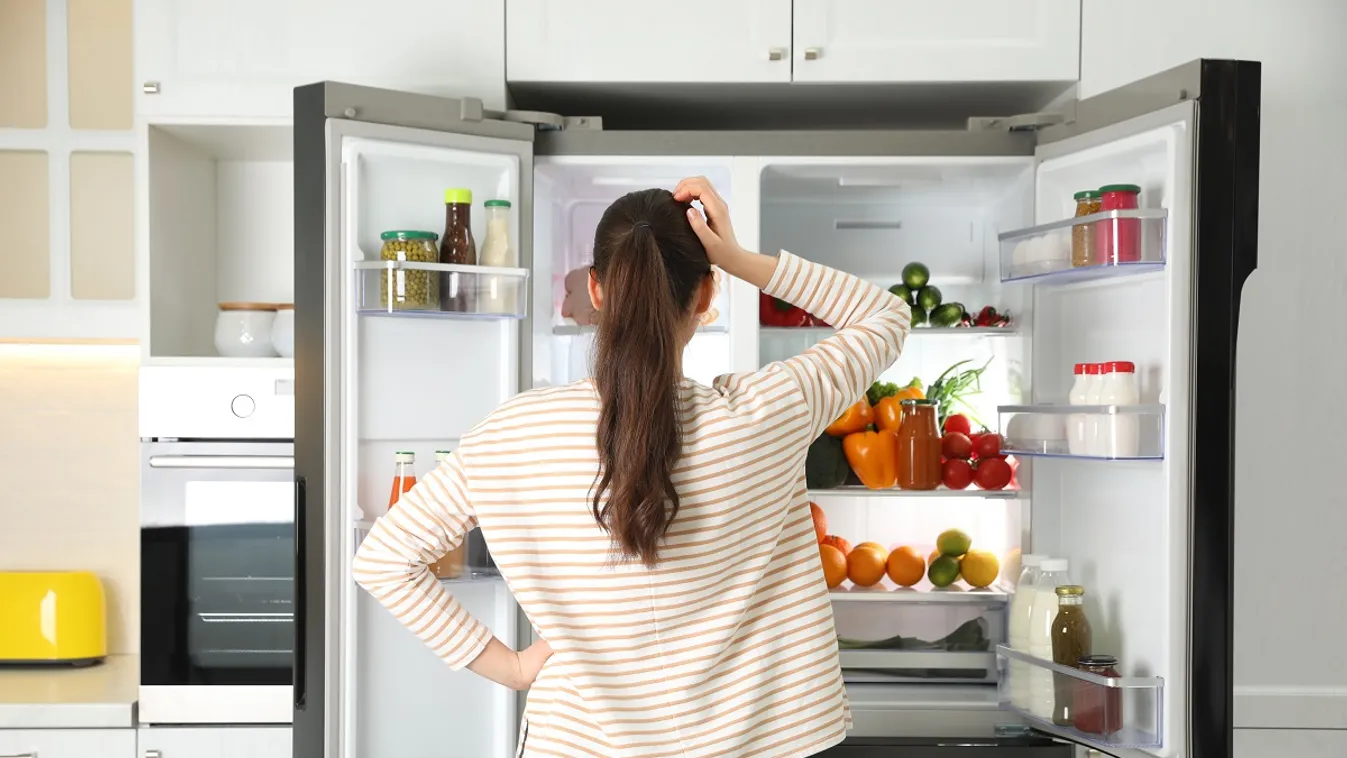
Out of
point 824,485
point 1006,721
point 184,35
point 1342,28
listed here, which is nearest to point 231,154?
point 184,35

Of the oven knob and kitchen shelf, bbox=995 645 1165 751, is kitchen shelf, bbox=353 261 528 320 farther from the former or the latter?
kitchen shelf, bbox=995 645 1165 751

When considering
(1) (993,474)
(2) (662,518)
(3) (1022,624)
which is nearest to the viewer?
(2) (662,518)

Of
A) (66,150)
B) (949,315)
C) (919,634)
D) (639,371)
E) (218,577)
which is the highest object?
(66,150)

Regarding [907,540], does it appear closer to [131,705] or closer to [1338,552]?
[1338,552]

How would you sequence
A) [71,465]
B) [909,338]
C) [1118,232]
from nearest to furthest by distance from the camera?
[1118,232] → [909,338] → [71,465]

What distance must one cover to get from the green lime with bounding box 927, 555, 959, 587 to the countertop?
1595 millimetres

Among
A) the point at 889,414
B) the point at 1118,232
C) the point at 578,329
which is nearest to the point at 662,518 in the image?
the point at 1118,232

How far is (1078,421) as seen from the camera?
5.75 feet

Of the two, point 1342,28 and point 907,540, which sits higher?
point 1342,28

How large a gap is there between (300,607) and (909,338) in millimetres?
1373

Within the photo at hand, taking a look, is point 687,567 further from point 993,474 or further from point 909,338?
point 909,338

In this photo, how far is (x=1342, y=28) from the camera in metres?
1.98

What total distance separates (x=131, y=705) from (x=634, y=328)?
1.60m

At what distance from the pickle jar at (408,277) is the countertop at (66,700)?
99 cm
